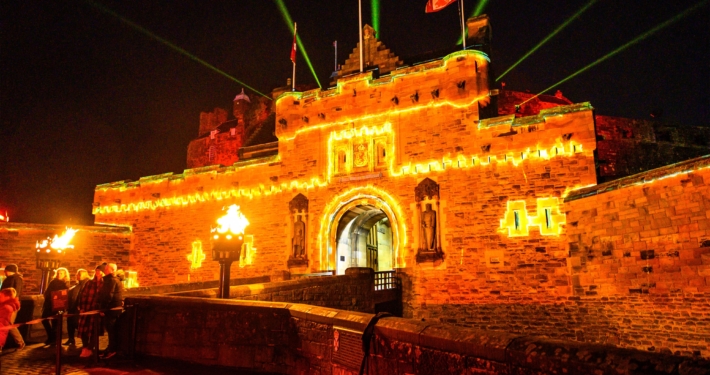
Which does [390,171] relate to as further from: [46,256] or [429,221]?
[46,256]

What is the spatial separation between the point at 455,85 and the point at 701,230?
861cm

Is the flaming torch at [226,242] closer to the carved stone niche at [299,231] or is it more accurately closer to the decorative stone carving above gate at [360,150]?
the carved stone niche at [299,231]

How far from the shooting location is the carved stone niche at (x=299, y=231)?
17.7m

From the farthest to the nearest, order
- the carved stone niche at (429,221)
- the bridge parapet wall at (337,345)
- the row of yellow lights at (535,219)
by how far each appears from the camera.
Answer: the carved stone niche at (429,221), the row of yellow lights at (535,219), the bridge parapet wall at (337,345)

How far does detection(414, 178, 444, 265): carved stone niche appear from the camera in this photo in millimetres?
15562

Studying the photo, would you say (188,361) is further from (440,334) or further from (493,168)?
Answer: (493,168)

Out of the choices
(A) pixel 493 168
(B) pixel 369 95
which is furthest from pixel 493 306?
(B) pixel 369 95

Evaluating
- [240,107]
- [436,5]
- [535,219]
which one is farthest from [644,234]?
[240,107]

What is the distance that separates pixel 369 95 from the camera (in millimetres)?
17906

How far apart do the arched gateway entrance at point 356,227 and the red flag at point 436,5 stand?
6.63 m

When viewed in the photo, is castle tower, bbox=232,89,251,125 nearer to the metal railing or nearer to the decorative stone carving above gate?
the decorative stone carving above gate

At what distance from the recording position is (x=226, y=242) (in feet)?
30.6

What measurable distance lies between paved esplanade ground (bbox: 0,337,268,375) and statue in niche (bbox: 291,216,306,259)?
10050 mm

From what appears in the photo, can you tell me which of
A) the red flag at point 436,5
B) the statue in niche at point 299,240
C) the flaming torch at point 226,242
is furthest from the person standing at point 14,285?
the red flag at point 436,5
